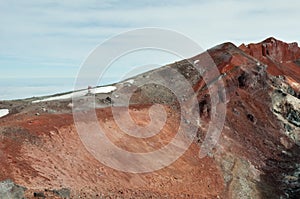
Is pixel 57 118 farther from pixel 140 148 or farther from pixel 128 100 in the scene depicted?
pixel 128 100

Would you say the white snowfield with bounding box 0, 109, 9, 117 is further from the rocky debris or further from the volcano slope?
the rocky debris

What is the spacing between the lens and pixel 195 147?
86.3ft

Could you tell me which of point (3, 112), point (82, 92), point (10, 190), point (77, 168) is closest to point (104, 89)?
point (82, 92)

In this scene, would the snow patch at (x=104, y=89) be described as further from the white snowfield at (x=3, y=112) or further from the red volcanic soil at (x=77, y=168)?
the white snowfield at (x=3, y=112)

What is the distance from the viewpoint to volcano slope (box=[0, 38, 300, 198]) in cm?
1838

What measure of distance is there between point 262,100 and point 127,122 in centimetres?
1330

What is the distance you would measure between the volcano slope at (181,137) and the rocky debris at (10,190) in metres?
0.04

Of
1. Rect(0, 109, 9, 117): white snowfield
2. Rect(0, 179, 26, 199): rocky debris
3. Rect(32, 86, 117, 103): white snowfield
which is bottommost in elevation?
Rect(0, 179, 26, 199): rocky debris

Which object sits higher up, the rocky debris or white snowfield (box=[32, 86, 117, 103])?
white snowfield (box=[32, 86, 117, 103])

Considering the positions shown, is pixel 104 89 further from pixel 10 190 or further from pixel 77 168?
pixel 10 190

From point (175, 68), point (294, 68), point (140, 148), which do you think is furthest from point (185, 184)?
point (294, 68)

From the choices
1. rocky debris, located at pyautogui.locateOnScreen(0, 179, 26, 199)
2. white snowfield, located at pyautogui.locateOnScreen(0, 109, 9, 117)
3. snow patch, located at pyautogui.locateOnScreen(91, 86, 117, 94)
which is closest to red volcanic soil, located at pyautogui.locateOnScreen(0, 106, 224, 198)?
rocky debris, located at pyautogui.locateOnScreen(0, 179, 26, 199)

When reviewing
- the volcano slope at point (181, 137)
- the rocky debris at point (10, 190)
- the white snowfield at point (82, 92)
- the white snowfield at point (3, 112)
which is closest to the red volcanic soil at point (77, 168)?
the volcano slope at point (181, 137)

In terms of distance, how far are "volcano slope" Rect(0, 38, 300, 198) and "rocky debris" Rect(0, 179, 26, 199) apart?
0.04 m
